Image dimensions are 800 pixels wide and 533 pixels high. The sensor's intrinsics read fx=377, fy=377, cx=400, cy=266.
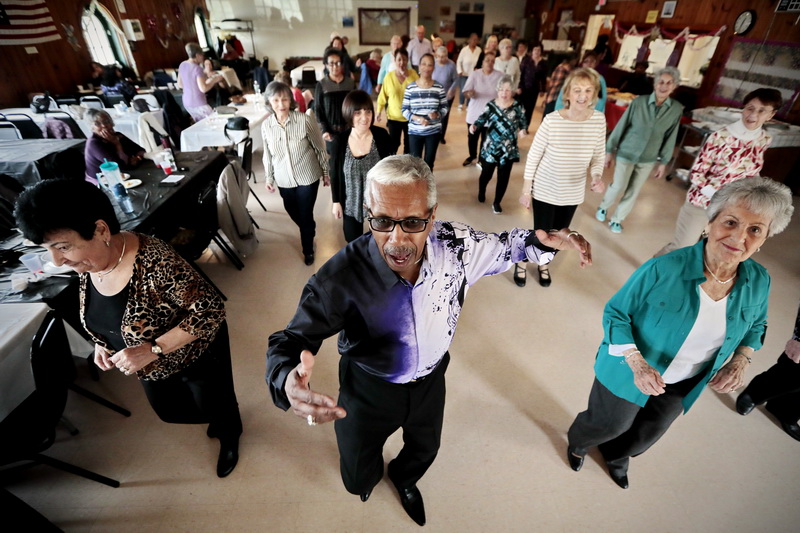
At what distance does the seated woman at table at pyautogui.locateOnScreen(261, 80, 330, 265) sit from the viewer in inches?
126

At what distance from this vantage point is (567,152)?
2936 millimetres

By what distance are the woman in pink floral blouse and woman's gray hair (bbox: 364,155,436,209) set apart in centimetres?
294

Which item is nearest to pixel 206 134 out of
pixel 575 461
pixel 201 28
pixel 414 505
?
pixel 414 505

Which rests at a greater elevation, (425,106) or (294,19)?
(294,19)

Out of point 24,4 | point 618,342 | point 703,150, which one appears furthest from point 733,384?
point 24,4

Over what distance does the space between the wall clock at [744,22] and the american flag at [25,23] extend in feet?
41.5

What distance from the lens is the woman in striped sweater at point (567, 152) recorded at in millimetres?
2730

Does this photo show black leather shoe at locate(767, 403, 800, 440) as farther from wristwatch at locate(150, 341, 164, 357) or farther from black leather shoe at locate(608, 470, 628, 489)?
wristwatch at locate(150, 341, 164, 357)

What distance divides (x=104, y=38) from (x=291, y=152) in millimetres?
9527

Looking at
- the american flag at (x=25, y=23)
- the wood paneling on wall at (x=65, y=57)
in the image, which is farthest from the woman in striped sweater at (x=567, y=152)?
the american flag at (x=25, y=23)

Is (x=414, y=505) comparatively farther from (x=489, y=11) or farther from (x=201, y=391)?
(x=489, y=11)

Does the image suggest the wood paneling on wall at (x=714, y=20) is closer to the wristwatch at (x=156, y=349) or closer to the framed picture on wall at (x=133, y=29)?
the wristwatch at (x=156, y=349)

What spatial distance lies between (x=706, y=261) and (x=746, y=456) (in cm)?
164

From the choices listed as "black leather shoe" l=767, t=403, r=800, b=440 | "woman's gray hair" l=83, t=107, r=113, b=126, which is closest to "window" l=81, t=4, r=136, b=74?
"woman's gray hair" l=83, t=107, r=113, b=126
